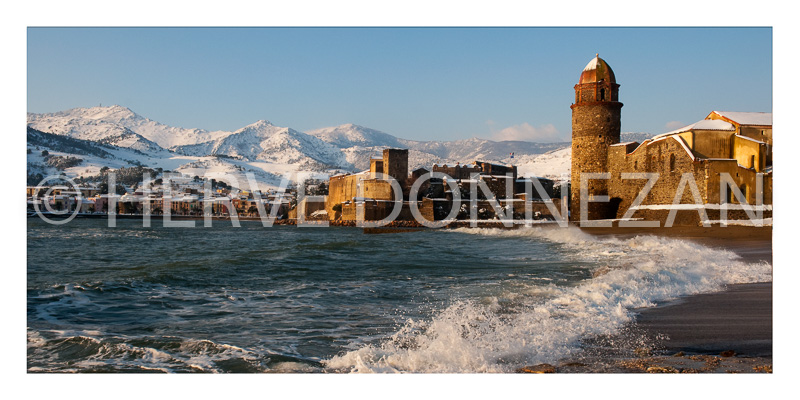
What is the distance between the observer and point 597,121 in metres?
22.3

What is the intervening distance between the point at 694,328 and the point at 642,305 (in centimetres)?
109

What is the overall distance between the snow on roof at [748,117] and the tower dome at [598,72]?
140 inches

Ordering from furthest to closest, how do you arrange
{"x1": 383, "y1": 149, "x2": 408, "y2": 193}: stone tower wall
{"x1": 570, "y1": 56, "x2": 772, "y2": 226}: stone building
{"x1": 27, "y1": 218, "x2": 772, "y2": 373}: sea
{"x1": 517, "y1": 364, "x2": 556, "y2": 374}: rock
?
{"x1": 383, "y1": 149, "x2": 408, "y2": 193}: stone tower wall → {"x1": 570, "y1": 56, "x2": 772, "y2": 226}: stone building → {"x1": 27, "y1": 218, "x2": 772, "y2": 373}: sea → {"x1": 517, "y1": 364, "x2": 556, "y2": 374}: rock

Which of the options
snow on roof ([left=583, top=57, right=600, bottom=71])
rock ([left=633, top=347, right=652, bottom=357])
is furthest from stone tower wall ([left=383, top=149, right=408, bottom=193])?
rock ([left=633, top=347, right=652, bottom=357])

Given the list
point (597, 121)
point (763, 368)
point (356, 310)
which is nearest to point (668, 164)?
point (597, 121)

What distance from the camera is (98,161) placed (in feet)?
447

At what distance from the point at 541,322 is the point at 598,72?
18.5 m

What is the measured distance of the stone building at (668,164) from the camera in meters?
17.5

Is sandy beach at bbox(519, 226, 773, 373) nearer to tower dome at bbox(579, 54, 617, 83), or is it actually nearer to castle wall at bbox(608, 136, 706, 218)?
castle wall at bbox(608, 136, 706, 218)

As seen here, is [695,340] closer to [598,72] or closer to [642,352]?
[642,352]

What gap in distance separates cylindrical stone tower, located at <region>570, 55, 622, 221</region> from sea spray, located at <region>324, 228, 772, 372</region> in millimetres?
12661

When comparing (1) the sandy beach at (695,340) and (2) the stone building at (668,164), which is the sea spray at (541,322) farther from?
(2) the stone building at (668,164)

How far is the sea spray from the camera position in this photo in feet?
14.1

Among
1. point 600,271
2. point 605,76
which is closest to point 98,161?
point 605,76
